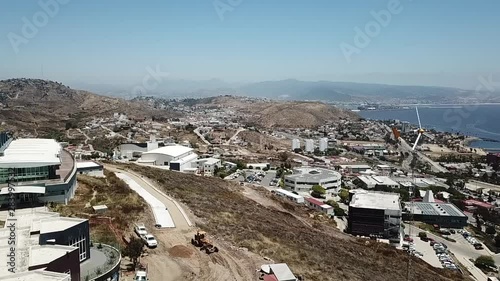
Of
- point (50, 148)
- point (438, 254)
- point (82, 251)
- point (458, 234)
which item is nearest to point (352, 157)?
point (458, 234)

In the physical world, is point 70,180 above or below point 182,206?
above

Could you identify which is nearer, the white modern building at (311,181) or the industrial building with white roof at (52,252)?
the industrial building with white roof at (52,252)

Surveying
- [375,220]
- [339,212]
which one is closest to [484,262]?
[375,220]

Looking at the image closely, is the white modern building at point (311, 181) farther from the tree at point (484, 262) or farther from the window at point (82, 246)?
the window at point (82, 246)

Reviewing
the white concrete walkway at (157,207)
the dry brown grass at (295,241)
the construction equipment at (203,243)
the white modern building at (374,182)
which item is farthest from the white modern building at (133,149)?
the construction equipment at (203,243)

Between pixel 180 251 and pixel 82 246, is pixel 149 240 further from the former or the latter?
pixel 82 246

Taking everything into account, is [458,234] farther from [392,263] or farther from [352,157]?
[352,157]
